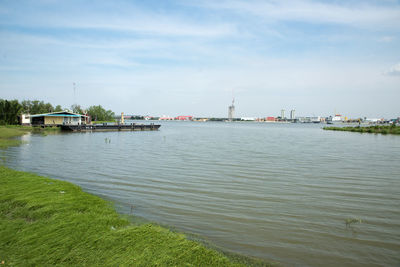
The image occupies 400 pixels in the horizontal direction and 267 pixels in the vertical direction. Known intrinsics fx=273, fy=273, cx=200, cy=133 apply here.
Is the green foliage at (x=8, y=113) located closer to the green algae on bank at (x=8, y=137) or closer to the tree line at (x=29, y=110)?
the tree line at (x=29, y=110)

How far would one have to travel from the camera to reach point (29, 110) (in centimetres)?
9031

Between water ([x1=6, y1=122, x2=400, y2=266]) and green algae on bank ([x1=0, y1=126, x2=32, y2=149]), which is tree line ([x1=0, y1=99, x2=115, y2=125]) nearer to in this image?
green algae on bank ([x1=0, y1=126, x2=32, y2=149])

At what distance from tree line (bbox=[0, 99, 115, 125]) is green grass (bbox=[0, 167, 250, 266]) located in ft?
215

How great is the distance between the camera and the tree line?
6247cm

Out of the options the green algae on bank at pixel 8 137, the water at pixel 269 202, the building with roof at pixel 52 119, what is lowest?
the water at pixel 269 202

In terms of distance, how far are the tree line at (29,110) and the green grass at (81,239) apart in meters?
65.5

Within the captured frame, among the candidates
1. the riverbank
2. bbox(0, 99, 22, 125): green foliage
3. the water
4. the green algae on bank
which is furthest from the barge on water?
the riverbank

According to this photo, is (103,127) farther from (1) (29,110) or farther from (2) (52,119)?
(1) (29,110)

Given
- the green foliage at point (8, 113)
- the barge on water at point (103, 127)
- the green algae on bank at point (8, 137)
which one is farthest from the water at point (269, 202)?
the green foliage at point (8, 113)

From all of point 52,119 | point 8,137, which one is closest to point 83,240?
point 8,137

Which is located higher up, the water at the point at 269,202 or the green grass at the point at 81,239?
the green grass at the point at 81,239

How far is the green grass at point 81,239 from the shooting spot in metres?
5.23

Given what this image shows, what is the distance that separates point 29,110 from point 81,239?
101 metres

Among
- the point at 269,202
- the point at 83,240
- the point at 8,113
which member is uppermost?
the point at 8,113
